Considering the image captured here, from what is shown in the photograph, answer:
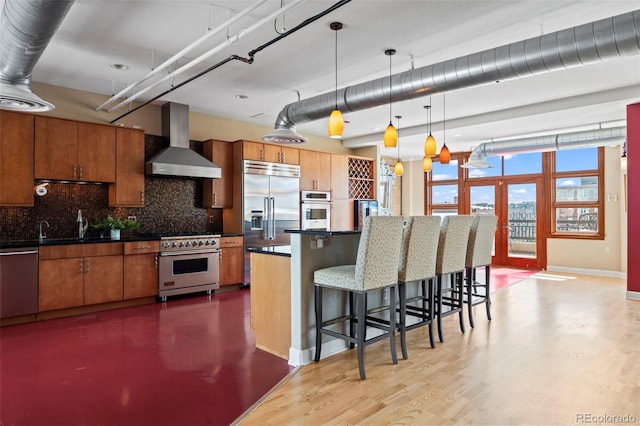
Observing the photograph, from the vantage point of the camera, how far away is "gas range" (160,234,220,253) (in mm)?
5535

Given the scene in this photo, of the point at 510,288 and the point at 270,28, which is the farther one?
the point at 510,288

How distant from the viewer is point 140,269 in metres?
5.33

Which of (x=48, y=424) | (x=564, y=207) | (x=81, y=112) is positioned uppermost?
(x=81, y=112)

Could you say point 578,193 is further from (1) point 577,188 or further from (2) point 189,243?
(2) point 189,243

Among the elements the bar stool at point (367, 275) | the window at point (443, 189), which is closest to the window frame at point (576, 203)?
the window at point (443, 189)

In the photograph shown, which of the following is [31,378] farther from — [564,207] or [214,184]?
[564,207]

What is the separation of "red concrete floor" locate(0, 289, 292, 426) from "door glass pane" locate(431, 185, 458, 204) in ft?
23.4

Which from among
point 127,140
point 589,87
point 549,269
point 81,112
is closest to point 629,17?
point 589,87

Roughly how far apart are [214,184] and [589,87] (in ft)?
17.7

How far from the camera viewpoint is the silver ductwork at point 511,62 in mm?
3070

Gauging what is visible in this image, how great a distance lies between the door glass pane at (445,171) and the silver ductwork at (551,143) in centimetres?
200

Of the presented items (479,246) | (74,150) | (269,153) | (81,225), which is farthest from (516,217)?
(74,150)

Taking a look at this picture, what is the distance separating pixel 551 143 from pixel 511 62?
4.55 meters

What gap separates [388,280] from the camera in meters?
3.19
